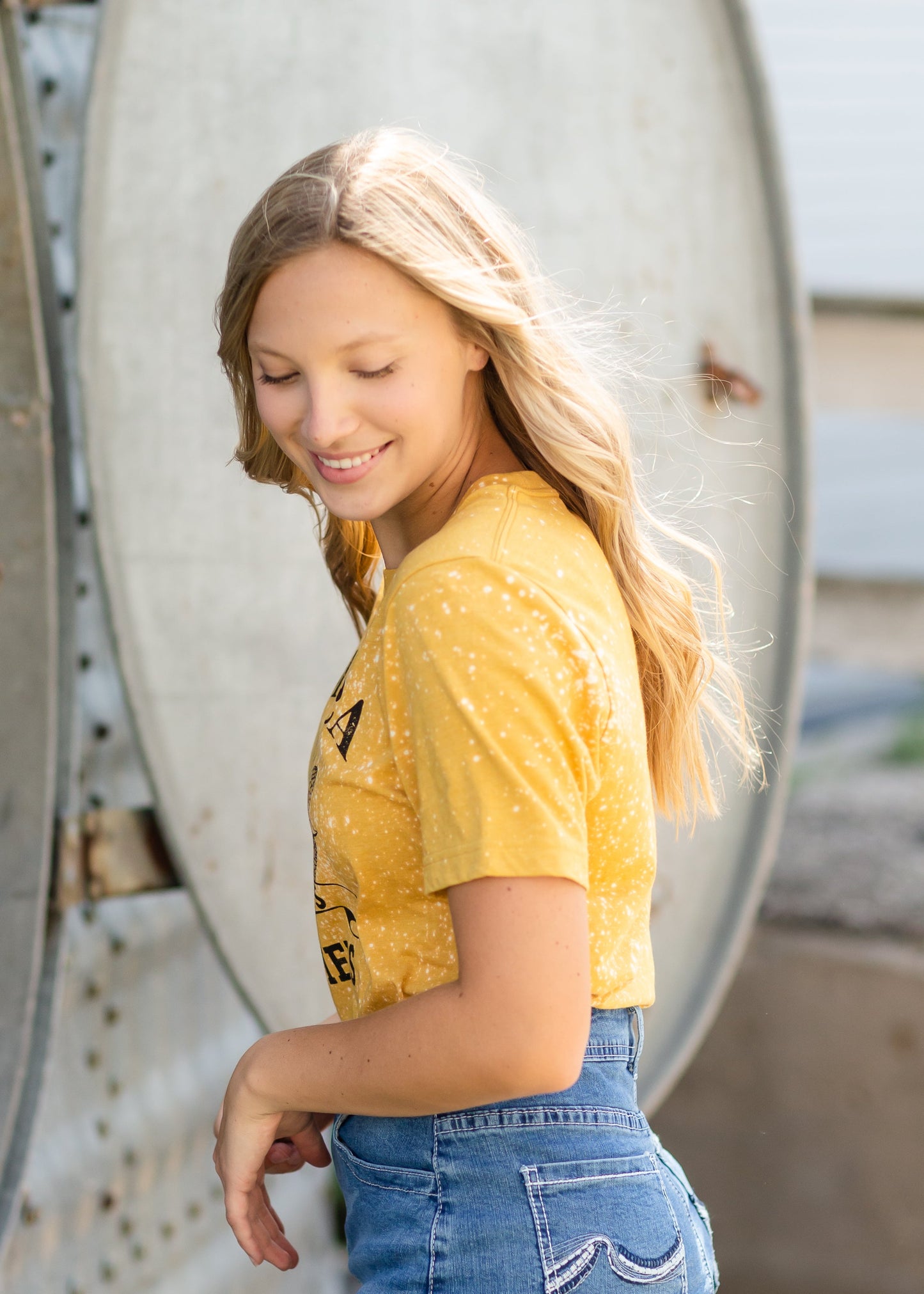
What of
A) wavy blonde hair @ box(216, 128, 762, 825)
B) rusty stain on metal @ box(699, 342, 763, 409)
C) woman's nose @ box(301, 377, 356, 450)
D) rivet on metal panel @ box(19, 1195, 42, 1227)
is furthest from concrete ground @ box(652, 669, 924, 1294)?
woman's nose @ box(301, 377, 356, 450)

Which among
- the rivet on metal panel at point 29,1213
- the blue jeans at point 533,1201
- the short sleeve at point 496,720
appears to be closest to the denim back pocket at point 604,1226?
the blue jeans at point 533,1201

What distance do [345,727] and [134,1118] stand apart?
124 cm

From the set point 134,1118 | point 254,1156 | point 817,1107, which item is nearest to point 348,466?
point 254,1156

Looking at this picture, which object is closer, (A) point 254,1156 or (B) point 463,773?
(B) point 463,773

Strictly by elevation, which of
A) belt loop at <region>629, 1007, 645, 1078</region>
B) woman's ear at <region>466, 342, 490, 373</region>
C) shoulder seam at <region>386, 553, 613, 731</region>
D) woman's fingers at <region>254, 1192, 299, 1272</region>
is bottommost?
woman's fingers at <region>254, 1192, 299, 1272</region>

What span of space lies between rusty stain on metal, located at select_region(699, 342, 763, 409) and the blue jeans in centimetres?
121

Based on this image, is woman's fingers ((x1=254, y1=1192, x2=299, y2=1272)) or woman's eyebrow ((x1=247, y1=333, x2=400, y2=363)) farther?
woman's fingers ((x1=254, y1=1192, x2=299, y2=1272))

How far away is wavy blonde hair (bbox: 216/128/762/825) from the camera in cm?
79

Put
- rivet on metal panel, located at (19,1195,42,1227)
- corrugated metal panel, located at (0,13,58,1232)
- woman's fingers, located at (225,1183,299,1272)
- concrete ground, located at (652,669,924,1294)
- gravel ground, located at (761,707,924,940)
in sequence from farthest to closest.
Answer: gravel ground, located at (761,707,924,940) < concrete ground, located at (652,669,924,1294) < rivet on metal panel, located at (19,1195,42,1227) < corrugated metal panel, located at (0,13,58,1232) < woman's fingers, located at (225,1183,299,1272)

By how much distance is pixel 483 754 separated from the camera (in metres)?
0.69

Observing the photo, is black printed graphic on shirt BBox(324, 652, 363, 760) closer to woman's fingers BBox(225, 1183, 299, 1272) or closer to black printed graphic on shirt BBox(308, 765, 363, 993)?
black printed graphic on shirt BBox(308, 765, 363, 993)

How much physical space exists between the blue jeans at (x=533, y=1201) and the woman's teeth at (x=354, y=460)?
1.32 feet

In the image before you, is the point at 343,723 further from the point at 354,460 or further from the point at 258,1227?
the point at 258,1227

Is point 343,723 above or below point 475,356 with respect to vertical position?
below
